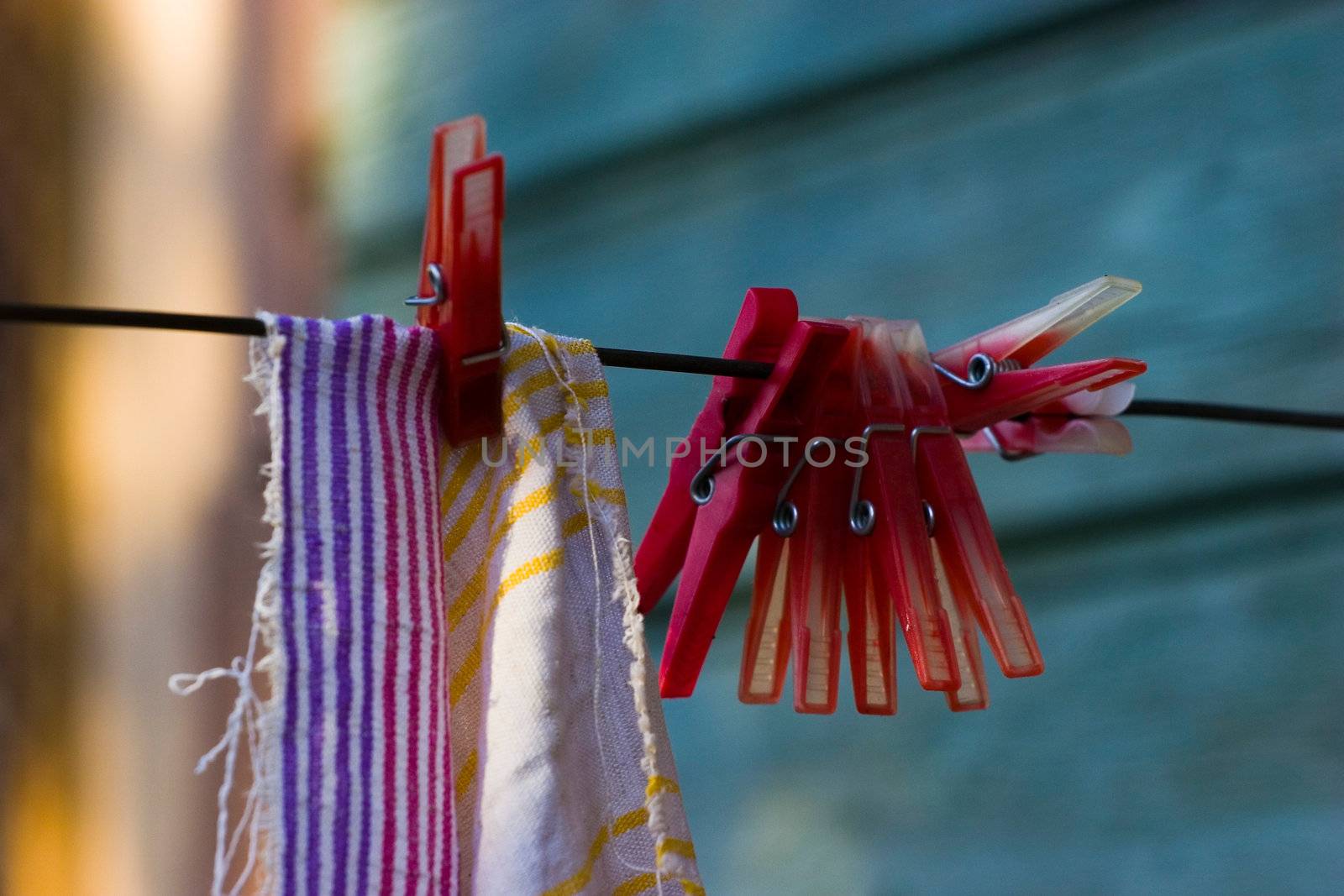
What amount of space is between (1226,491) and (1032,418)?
0.69 feet

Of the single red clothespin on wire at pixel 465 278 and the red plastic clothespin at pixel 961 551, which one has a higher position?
the single red clothespin on wire at pixel 465 278

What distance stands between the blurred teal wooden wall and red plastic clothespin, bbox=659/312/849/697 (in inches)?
12.9

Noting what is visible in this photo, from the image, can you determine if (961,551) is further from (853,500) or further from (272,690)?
(272,690)

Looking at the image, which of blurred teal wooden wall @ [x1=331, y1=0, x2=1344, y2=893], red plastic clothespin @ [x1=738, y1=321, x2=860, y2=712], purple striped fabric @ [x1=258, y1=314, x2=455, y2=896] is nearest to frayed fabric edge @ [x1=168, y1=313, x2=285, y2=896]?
purple striped fabric @ [x1=258, y1=314, x2=455, y2=896]

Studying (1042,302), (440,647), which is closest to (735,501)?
(440,647)

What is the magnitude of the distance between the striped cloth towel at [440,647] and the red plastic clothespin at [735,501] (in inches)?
1.7

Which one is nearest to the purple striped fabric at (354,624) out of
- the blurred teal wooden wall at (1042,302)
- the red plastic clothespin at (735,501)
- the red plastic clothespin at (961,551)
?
the red plastic clothespin at (735,501)

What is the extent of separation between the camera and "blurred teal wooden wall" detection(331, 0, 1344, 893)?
0.73 metres

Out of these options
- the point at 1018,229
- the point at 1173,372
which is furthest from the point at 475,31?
the point at 1173,372

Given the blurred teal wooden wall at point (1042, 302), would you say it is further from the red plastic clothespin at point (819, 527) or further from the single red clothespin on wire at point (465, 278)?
the single red clothespin on wire at point (465, 278)

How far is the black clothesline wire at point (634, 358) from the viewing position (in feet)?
1.23

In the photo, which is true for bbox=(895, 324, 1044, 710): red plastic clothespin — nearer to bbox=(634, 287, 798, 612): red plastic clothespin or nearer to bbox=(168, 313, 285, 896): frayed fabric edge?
bbox=(634, 287, 798, 612): red plastic clothespin

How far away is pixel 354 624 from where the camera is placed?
438mm

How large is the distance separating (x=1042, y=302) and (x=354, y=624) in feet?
1.77
